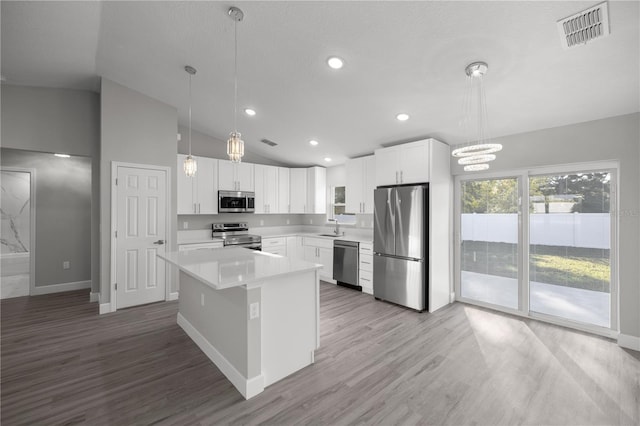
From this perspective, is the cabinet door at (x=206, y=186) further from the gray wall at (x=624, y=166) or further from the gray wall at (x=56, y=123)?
Answer: the gray wall at (x=624, y=166)

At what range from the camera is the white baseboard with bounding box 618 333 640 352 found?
9.59 ft

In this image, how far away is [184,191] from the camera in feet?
16.5

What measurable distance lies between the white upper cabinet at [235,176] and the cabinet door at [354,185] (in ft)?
6.69

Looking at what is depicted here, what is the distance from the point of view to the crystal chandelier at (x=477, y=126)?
2.29 m

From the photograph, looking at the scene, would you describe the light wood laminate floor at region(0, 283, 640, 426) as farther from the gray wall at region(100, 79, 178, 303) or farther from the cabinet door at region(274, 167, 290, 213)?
the cabinet door at region(274, 167, 290, 213)

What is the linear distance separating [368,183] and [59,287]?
5.93m

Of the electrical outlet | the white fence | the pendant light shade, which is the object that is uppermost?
the pendant light shade

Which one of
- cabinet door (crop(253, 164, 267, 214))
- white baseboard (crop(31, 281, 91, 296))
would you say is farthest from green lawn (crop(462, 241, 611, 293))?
white baseboard (crop(31, 281, 91, 296))

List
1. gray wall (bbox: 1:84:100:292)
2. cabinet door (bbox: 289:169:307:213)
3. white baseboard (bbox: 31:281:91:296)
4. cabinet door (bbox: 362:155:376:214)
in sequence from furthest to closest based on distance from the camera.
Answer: cabinet door (bbox: 289:169:307:213) < cabinet door (bbox: 362:155:376:214) < white baseboard (bbox: 31:281:91:296) < gray wall (bbox: 1:84:100:292)

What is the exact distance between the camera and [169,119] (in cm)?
450

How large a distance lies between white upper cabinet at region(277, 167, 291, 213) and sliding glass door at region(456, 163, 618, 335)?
3.60m

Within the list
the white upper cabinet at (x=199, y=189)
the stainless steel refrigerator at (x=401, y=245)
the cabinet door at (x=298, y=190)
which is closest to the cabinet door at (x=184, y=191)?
the white upper cabinet at (x=199, y=189)

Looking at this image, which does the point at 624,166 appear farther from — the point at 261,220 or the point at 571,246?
the point at 261,220

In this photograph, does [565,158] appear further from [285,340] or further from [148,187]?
[148,187]
